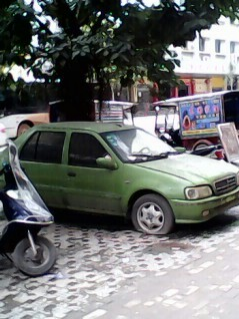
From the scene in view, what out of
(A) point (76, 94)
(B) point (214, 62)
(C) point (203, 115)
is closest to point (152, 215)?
(A) point (76, 94)

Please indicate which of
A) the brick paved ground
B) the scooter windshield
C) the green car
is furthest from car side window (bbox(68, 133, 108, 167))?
the scooter windshield

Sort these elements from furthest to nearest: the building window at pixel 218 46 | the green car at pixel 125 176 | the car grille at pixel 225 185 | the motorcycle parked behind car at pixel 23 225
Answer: the building window at pixel 218 46, the car grille at pixel 225 185, the green car at pixel 125 176, the motorcycle parked behind car at pixel 23 225

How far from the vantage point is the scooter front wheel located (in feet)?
17.3

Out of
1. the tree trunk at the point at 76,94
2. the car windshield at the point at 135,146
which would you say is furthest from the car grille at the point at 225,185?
the tree trunk at the point at 76,94

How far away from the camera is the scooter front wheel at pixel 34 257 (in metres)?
5.27

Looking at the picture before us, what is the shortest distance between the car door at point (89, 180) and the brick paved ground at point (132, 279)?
0.45 m

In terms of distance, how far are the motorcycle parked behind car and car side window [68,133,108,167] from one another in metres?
1.96

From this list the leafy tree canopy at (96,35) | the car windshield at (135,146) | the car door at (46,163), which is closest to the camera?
the car windshield at (135,146)

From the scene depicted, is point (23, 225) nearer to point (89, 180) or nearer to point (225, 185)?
point (89, 180)

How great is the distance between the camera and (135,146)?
298 inches

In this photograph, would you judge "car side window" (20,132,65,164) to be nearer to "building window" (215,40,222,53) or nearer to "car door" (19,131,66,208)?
"car door" (19,131,66,208)

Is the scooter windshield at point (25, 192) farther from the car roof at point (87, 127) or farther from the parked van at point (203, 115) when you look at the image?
the parked van at point (203, 115)

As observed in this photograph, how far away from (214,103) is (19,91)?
8253 millimetres

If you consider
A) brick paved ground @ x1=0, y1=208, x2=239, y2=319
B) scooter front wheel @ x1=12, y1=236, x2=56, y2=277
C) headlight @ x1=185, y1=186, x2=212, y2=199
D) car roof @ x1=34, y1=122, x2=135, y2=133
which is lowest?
brick paved ground @ x1=0, y1=208, x2=239, y2=319
